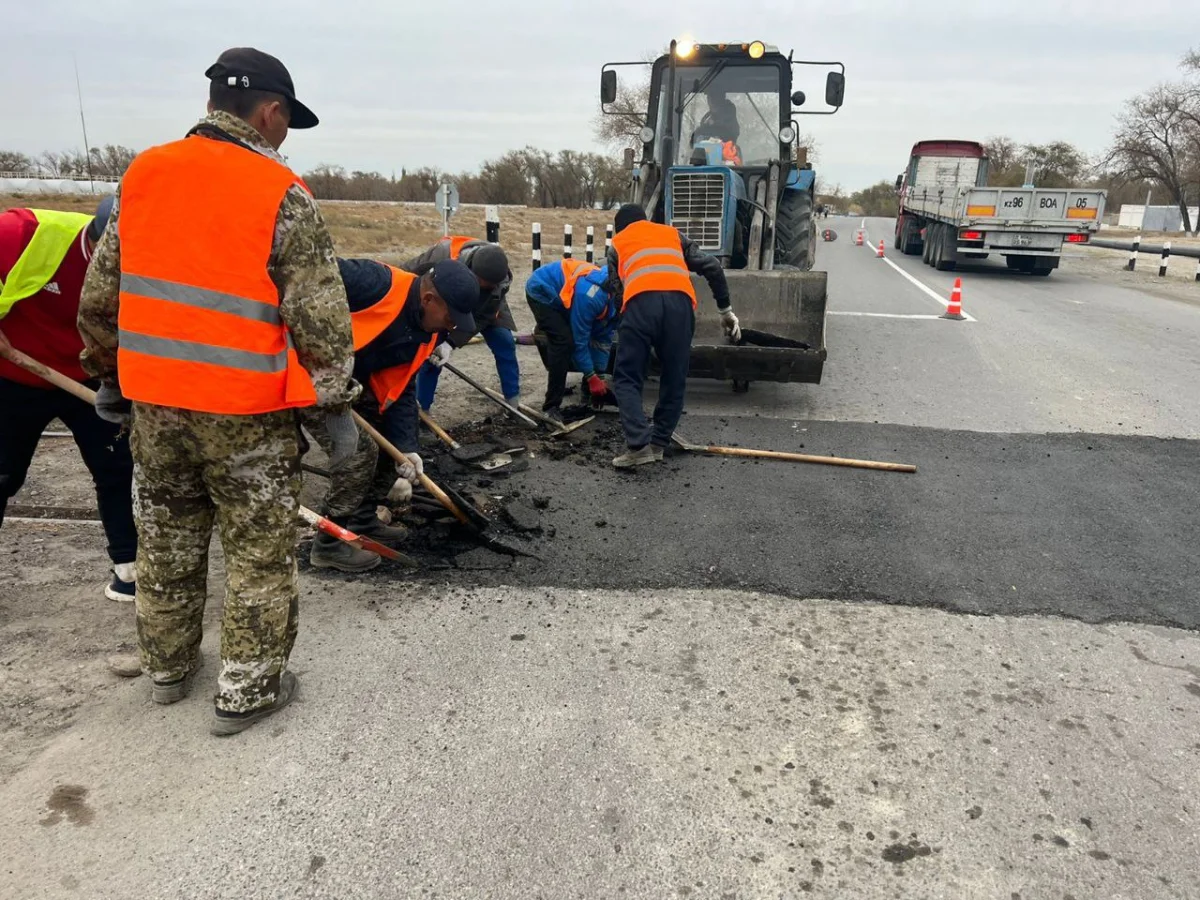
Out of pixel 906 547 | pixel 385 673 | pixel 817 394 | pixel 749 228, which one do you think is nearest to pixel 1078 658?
pixel 906 547

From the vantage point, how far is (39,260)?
9.55ft

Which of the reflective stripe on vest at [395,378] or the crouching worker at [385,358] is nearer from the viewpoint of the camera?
the crouching worker at [385,358]

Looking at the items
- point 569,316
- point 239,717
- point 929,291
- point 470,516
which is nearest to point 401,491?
point 470,516

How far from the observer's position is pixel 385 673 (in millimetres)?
2791

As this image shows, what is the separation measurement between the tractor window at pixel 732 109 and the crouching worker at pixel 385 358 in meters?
5.85

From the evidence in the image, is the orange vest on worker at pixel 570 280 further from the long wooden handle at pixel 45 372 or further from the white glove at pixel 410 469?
the long wooden handle at pixel 45 372

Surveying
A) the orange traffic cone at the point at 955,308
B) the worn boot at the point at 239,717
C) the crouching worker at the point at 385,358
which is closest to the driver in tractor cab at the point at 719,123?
the orange traffic cone at the point at 955,308

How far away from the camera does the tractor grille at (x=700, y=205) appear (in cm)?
785

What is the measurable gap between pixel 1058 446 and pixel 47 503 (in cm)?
615

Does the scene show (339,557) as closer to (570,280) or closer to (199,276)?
(199,276)

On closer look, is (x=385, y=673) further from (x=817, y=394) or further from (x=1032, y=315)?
(x=1032, y=315)

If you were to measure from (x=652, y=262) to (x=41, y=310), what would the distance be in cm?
323

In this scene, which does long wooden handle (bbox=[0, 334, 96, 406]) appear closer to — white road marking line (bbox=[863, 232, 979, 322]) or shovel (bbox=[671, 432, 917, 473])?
shovel (bbox=[671, 432, 917, 473])

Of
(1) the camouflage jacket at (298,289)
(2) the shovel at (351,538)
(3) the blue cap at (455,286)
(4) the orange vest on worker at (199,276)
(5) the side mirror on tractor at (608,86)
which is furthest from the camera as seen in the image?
(5) the side mirror on tractor at (608,86)
